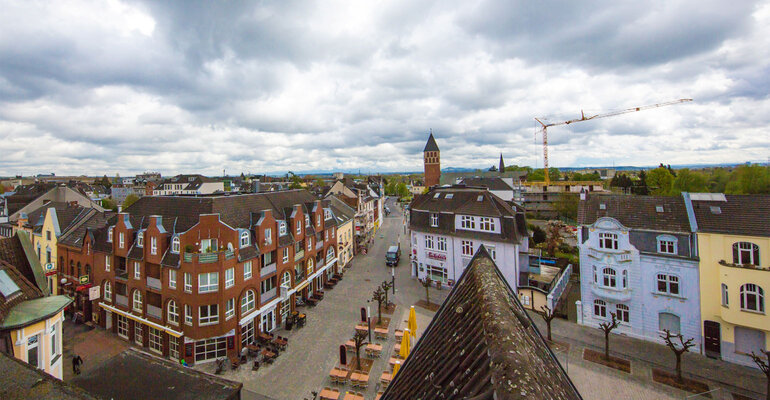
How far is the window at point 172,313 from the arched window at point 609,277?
31.4 meters

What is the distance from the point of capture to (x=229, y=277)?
71.2ft

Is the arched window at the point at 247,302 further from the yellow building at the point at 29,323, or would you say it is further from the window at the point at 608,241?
the window at the point at 608,241

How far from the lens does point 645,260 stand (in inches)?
883

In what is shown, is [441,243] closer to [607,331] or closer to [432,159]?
[607,331]

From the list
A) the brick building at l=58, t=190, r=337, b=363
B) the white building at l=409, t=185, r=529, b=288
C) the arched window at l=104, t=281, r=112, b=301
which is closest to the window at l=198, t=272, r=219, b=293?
the brick building at l=58, t=190, r=337, b=363

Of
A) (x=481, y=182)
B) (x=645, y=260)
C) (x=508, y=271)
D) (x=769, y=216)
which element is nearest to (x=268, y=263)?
(x=508, y=271)

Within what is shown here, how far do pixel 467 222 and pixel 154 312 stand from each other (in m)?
27.7

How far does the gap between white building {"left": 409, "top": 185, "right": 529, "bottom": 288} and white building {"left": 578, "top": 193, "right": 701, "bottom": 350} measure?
240 inches

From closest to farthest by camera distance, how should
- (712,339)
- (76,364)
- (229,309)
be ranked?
(76,364) → (712,339) → (229,309)

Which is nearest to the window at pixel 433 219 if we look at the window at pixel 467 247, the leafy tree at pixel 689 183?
the window at pixel 467 247

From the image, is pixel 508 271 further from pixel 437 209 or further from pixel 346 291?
pixel 346 291

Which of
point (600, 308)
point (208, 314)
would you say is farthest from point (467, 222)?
point (208, 314)

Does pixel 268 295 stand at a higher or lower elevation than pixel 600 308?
higher

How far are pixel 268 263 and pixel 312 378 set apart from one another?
10.0 metres
